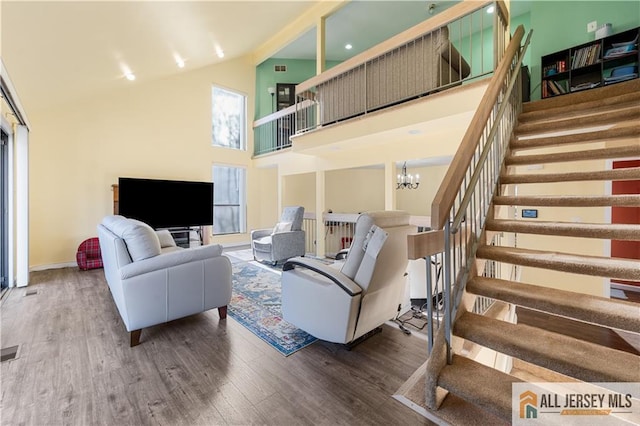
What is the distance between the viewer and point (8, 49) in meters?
2.76

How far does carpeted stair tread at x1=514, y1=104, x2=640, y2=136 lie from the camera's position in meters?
2.50

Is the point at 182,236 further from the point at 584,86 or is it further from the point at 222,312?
the point at 584,86

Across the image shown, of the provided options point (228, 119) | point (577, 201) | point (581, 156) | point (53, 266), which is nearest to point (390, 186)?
point (581, 156)

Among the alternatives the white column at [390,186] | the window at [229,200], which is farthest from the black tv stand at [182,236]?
the white column at [390,186]

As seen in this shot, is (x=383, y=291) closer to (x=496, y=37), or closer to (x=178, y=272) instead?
(x=178, y=272)

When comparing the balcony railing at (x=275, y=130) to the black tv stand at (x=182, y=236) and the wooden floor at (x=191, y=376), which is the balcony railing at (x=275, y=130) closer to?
the black tv stand at (x=182, y=236)

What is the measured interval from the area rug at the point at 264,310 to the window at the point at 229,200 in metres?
2.95

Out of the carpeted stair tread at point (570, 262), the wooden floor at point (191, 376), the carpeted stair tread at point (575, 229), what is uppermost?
the carpeted stair tread at point (575, 229)

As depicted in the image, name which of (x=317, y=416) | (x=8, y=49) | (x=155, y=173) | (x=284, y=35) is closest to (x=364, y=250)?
(x=317, y=416)

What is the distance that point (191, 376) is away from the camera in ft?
6.28

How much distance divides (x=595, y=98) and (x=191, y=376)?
15.5ft

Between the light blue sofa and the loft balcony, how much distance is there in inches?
109

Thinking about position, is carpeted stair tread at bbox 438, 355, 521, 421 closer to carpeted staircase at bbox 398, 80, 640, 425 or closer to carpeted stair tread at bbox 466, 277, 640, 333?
carpeted staircase at bbox 398, 80, 640, 425

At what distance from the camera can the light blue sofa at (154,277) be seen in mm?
2262
